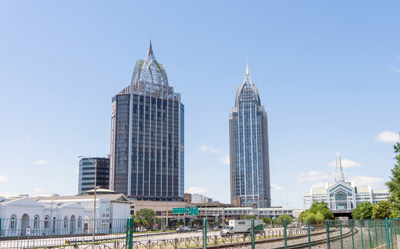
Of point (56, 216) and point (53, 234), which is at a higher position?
point (53, 234)

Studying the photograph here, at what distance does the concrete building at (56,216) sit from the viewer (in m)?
18.2

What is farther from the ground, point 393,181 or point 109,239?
point 393,181

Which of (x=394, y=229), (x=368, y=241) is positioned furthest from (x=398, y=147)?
(x=368, y=241)

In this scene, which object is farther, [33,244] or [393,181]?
[393,181]

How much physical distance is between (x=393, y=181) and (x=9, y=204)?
205 ft

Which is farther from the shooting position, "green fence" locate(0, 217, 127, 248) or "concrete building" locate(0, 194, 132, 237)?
"concrete building" locate(0, 194, 132, 237)

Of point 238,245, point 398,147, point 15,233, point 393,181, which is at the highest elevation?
point 398,147

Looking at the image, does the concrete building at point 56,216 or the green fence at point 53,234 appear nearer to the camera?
the green fence at point 53,234

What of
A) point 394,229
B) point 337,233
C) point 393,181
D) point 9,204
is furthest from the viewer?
point 9,204

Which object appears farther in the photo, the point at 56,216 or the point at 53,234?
the point at 56,216

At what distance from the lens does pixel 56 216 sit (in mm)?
83438

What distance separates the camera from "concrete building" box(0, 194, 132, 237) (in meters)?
18.2

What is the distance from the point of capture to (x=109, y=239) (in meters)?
18.7

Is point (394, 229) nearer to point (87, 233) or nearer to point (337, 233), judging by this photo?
point (337, 233)
